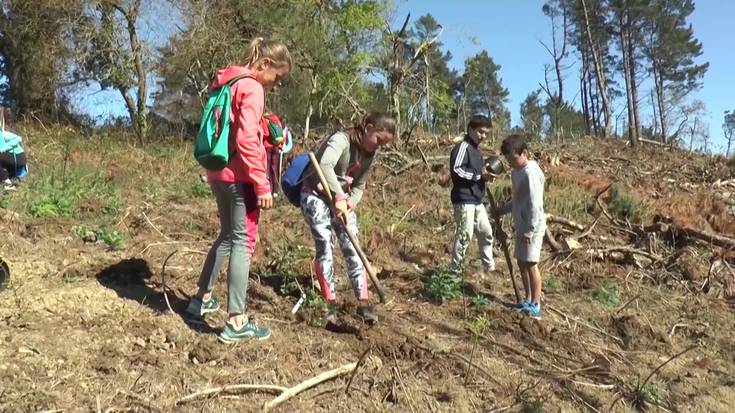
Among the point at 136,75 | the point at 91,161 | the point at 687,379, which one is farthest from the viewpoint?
the point at 136,75

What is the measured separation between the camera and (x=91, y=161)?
8.81 metres

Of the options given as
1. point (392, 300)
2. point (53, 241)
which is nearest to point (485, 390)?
point (392, 300)

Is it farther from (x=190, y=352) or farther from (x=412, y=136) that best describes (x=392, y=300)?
(x=412, y=136)

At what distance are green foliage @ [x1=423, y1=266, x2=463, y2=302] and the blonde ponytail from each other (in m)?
2.52

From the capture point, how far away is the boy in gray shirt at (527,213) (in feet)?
16.8

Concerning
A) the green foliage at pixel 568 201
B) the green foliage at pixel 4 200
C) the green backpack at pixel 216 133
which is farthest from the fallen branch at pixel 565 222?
the green foliage at pixel 4 200

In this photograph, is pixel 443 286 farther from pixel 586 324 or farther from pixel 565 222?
pixel 565 222

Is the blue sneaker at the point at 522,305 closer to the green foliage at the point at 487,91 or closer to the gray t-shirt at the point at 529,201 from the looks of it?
the gray t-shirt at the point at 529,201

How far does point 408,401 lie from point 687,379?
2504 millimetres

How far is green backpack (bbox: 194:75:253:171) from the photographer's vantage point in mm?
3402

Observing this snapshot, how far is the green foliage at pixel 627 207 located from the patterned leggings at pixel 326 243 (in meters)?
5.56

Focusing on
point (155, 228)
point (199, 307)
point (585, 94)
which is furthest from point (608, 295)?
point (585, 94)

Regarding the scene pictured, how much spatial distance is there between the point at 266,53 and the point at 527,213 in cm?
263

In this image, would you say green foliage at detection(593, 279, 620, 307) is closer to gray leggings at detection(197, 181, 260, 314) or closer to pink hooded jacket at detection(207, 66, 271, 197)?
gray leggings at detection(197, 181, 260, 314)
